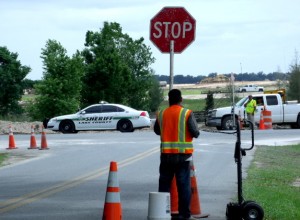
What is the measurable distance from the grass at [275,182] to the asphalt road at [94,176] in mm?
462

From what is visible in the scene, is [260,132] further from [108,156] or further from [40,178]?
[40,178]

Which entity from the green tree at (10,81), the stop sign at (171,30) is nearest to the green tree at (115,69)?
the green tree at (10,81)

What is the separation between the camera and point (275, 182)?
1733 centimetres

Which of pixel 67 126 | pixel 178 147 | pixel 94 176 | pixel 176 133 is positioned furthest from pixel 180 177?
pixel 67 126

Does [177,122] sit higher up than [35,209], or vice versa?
[177,122]

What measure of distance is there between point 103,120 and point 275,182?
22.3m

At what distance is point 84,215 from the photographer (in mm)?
11836

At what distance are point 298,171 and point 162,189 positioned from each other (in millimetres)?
10485

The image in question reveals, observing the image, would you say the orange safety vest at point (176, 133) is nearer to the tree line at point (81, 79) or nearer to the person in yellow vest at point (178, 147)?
the person in yellow vest at point (178, 147)

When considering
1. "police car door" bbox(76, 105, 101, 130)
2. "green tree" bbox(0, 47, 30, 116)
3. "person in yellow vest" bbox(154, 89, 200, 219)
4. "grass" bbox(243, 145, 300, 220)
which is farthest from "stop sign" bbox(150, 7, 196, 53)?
"green tree" bbox(0, 47, 30, 116)

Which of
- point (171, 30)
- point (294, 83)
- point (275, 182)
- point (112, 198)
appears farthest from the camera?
point (294, 83)

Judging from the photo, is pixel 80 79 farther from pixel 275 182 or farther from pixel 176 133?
pixel 176 133

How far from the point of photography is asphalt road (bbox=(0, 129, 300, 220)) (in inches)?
494

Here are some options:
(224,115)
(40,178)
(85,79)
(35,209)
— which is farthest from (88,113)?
(85,79)
